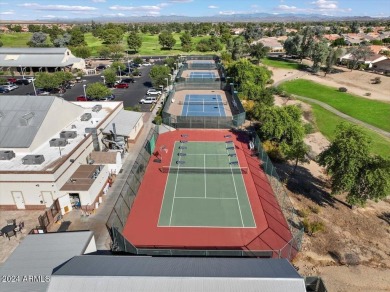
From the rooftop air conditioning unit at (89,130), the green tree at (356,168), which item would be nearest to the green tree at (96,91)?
the rooftop air conditioning unit at (89,130)

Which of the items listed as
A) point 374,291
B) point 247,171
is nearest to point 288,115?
point 247,171

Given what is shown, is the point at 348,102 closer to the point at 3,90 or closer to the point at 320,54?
the point at 320,54

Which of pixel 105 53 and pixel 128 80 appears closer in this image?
pixel 128 80

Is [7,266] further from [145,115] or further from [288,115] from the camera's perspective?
[145,115]

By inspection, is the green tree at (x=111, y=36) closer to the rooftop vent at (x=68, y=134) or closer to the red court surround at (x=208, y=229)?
the rooftop vent at (x=68, y=134)

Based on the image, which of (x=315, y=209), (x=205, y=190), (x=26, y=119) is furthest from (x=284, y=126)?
(x=26, y=119)

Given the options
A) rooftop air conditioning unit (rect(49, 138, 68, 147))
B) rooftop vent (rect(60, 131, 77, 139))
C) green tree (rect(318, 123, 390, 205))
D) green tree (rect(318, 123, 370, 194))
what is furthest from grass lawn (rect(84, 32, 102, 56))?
green tree (rect(318, 123, 390, 205))
